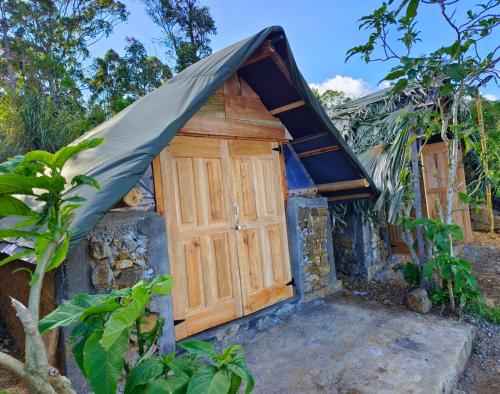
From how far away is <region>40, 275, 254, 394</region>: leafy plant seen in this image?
3.53ft

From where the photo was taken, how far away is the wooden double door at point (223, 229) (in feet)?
9.94

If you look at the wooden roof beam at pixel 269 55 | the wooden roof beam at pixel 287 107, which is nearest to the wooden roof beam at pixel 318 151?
the wooden roof beam at pixel 287 107

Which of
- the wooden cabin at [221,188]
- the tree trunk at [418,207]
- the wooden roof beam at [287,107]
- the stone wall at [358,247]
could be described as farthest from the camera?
the stone wall at [358,247]

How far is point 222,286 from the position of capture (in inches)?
131

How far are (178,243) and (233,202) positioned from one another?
30.2 inches

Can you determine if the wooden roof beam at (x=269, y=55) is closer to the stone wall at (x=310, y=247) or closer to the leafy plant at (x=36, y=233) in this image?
the stone wall at (x=310, y=247)

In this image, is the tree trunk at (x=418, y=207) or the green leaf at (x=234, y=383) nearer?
the green leaf at (x=234, y=383)

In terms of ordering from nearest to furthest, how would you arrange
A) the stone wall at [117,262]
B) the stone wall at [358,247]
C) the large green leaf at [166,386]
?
the large green leaf at [166,386], the stone wall at [117,262], the stone wall at [358,247]

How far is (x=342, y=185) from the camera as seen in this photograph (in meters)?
4.28

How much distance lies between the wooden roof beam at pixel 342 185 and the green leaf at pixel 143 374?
3.44 metres

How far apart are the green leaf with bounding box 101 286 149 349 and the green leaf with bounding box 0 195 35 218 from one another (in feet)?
1.46

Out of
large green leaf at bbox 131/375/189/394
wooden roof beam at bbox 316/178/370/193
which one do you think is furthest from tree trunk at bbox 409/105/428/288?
large green leaf at bbox 131/375/189/394

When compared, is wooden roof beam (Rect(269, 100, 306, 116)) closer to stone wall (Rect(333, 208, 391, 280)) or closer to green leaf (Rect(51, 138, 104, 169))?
stone wall (Rect(333, 208, 391, 280))

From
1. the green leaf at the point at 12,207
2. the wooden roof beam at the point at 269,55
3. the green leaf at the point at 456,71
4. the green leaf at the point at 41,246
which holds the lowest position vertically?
the green leaf at the point at 41,246
